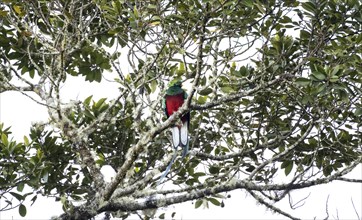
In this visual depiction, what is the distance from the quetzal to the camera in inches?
253

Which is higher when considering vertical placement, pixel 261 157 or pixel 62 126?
pixel 62 126

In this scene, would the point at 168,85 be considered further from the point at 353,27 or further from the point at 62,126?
the point at 353,27

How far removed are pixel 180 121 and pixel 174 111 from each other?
36 centimetres

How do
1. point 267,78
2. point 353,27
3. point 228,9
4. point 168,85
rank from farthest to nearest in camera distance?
point 168,85 < point 267,78 < point 353,27 < point 228,9

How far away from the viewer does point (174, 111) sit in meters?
6.89

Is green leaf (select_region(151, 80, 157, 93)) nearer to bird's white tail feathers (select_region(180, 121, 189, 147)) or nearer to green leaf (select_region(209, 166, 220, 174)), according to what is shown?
bird's white tail feathers (select_region(180, 121, 189, 147))

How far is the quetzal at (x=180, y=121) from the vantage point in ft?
21.1

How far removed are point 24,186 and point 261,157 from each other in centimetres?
252

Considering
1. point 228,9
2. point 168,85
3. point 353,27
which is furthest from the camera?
point 168,85

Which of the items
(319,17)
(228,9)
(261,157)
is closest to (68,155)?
(261,157)

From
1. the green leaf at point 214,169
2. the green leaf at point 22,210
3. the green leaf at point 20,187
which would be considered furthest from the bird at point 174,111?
the green leaf at point 22,210

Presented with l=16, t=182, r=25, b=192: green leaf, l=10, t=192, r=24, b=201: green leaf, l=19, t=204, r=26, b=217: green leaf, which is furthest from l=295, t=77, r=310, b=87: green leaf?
l=19, t=204, r=26, b=217: green leaf

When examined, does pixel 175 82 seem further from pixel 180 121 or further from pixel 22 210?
pixel 22 210

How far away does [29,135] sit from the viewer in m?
6.85
